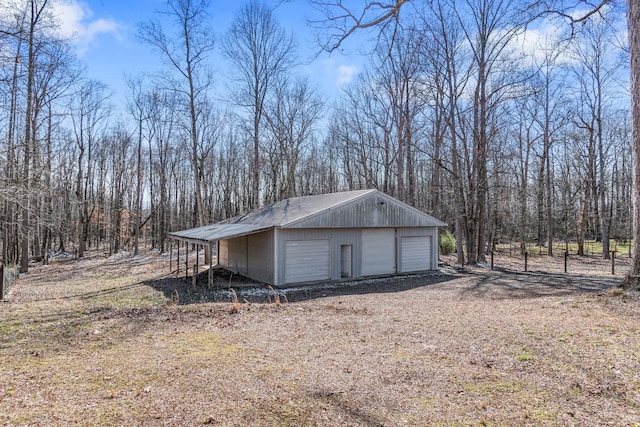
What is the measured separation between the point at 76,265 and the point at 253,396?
23740 mm

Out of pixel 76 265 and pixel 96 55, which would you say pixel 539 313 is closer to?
pixel 96 55

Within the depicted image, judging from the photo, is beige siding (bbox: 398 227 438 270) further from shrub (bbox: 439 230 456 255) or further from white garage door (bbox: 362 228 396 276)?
shrub (bbox: 439 230 456 255)

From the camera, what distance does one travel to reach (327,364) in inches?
197

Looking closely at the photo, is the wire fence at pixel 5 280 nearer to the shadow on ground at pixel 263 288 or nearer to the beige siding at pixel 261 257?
the shadow on ground at pixel 263 288

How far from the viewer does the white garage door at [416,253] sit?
16.8 m

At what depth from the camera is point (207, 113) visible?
32.0m

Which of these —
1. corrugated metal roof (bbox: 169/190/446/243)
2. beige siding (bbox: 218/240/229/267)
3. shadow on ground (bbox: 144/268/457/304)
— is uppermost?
corrugated metal roof (bbox: 169/190/446/243)

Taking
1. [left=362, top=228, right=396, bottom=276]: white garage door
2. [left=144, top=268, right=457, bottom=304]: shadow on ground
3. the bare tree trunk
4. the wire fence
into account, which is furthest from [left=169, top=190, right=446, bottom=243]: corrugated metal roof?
the bare tree trunk

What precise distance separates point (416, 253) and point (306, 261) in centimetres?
558

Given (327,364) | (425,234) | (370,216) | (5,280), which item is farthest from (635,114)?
(5,280)

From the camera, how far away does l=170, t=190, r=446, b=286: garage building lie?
541 inches

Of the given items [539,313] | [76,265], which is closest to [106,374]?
[539,313]

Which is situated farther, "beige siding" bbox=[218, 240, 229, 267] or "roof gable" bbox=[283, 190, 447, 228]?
"beige siding" bbox=[218, 240, 229, 267]

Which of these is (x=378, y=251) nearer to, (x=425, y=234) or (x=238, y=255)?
(x=425, y=234)
